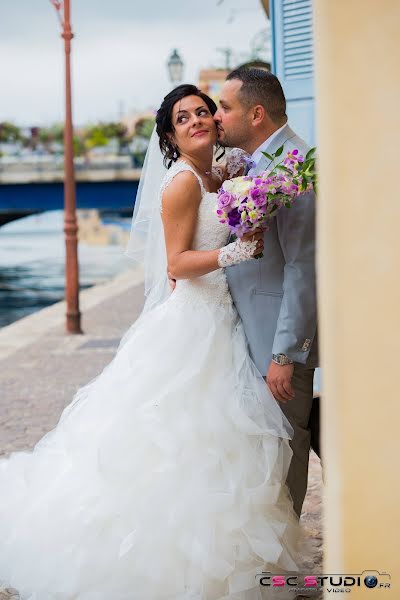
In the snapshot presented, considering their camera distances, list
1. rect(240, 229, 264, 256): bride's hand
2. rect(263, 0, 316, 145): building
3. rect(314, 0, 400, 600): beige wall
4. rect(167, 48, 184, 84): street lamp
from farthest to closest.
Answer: rect(167, 48, 184, 84): street lamp
rect(263, 0, 316, 145): building
rect(240, 229, 264, 256): bride's hand
rect(314, 0, 400, 600): beige wall

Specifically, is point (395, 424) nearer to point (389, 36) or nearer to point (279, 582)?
point (389, 36)

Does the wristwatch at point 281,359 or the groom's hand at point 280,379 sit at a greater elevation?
the wristwatch at point 281,359

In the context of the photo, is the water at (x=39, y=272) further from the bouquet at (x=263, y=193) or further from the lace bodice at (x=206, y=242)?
the bouquet at (x=263, y=193)

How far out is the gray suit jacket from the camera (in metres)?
3.01

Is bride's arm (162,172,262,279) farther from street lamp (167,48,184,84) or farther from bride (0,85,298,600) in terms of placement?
street lamp (167,48,184,84)

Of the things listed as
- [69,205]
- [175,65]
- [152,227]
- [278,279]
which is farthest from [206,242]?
[175,65]

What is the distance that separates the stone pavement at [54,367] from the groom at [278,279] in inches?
32.0

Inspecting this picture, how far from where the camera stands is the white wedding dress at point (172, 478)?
3025 millimetres

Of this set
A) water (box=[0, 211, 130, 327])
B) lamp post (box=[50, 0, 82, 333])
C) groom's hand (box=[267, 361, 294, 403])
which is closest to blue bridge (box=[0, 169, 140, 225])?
water (box=[0, 211, 130, 327])

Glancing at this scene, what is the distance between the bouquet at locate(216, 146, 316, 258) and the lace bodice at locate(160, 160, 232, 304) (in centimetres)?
36

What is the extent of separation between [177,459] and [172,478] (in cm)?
7

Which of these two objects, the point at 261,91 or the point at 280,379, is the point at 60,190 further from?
the point at 280,379

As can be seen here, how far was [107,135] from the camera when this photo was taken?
75.4 m

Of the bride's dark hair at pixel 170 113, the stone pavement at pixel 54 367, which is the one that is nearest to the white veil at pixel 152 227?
the bride's dark hair at pixel 170 113
